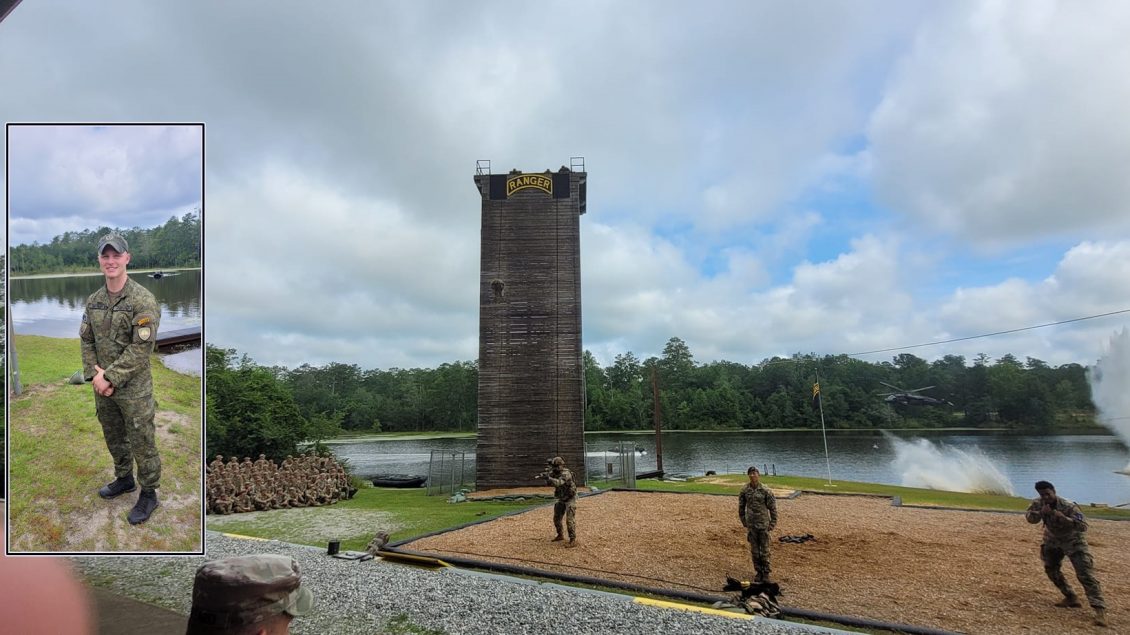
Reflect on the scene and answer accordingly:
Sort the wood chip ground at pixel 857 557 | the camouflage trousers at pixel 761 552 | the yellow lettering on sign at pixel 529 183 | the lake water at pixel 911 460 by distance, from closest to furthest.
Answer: the wood chip ground at pixel 857 557 → the camouflage trousers at pixel 761 552 → the yellow lettering on sign at pixel 529 183 → the lake water at pixel 911 460

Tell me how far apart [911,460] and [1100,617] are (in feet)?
116

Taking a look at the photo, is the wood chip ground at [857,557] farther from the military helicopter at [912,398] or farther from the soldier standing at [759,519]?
the military helicopter at [912,398]

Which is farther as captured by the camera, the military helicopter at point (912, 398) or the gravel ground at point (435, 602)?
the military helicopter at point (912, 398)

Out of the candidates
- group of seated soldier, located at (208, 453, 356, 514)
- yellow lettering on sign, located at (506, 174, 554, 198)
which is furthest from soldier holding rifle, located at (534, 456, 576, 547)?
yellow lettering on sign, located at (506, 174, 554, 198)

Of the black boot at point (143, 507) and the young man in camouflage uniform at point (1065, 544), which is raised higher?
the black boot at point (143, 507)

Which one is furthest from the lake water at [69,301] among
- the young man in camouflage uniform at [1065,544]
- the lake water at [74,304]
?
the young man in camouflage uniform at [1065,544]

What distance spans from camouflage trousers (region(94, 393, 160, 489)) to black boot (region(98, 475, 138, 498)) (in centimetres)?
4

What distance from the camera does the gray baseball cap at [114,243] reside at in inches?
174

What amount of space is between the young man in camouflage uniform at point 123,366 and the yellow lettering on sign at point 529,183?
55.3 ft

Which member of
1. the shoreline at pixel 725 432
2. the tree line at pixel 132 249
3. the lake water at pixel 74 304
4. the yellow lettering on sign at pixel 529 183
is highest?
the yellow lettering on sign at pixel 529 183

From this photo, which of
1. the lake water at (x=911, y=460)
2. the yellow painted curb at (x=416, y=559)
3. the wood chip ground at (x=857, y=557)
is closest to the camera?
the wood chip ground at (x=857, y=557)

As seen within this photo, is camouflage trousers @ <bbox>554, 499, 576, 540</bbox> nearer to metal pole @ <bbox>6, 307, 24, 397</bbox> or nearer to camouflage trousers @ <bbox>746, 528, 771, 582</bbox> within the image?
camouflage trousers @ <bbox>746, 528, 771, 582</bbox>

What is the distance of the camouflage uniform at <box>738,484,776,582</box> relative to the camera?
297 inches

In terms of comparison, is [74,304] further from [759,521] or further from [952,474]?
[952,474]
